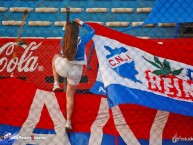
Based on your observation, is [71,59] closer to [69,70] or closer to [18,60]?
[69,70]

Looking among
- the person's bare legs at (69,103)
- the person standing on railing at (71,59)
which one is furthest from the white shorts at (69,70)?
the person's bare legs at (69,103)

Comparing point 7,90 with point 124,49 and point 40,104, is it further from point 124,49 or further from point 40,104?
point 124,49

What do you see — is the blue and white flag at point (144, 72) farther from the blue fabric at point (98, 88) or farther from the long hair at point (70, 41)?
the blue fabric at point (98, 88)

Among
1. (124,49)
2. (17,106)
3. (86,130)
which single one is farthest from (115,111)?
(17,106)

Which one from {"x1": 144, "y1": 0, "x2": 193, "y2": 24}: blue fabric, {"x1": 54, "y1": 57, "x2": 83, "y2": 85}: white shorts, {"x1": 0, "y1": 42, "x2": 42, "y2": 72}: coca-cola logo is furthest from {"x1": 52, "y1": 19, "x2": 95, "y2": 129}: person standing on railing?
{"x1": 144, "y1": 0, "x2": 193, "y2": 24}: blue fabric

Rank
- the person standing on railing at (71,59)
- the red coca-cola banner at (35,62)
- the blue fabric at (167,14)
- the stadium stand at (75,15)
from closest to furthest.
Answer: the person standing on railing at (71,59) → the red coca-cola banner at (35,62) → the blue fabric at (167,14) → the stadium stand at (75,15)

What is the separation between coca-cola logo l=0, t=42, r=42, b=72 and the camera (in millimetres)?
4234

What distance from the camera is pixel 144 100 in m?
3.58

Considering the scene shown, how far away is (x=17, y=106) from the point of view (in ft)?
12.3

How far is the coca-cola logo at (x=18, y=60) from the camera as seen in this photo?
4.23m

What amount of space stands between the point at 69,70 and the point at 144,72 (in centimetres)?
71

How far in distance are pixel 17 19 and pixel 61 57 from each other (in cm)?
274

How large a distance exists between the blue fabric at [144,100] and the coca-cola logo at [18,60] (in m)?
1.10

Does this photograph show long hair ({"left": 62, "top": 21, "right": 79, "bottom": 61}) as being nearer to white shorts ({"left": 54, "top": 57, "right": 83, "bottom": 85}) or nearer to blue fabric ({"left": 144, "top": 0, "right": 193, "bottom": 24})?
white shorts ({"left": 54, "top": 57, "right": 83, "bottom": 85})
